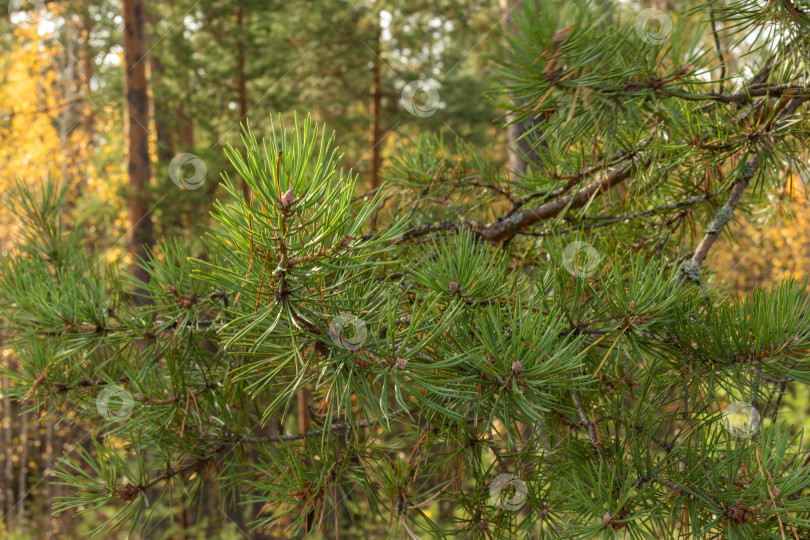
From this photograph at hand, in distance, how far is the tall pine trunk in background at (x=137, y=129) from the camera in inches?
154

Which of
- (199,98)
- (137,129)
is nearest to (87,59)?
(199,98)

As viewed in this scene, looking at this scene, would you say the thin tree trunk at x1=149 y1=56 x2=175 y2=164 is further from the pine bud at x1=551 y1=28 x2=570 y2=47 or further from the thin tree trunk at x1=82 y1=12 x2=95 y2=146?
the pine bud at x1=551 y1=28 x2=570 y2=47

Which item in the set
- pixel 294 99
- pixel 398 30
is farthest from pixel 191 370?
pixel 398 30

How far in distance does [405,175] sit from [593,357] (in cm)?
56

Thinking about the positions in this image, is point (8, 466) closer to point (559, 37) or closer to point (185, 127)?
point (185, 127)

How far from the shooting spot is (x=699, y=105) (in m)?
0.95

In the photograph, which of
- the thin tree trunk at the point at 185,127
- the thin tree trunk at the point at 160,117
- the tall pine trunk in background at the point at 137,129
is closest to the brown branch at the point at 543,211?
the tall pine trunk in background at the point at 137,129

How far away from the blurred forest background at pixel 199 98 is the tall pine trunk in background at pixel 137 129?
10 mm

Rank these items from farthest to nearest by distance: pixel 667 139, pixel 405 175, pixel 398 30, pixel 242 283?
pixel 398 30 → pixel 405 175 → pixel 667 139 → pixel 242 283

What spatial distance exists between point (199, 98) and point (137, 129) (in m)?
2.08

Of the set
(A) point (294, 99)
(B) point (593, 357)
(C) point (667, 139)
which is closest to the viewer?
(B) point (593, 357)

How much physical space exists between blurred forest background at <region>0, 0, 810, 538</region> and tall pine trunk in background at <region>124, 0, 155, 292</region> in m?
0.01

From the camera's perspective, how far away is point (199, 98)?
5883 millimetres

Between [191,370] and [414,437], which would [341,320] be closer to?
[414,437]
